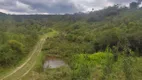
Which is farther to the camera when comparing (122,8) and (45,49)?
(122,8)

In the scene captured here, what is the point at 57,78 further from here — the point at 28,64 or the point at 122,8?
the point at 122,8

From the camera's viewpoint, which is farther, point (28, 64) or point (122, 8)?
point (122, 8)

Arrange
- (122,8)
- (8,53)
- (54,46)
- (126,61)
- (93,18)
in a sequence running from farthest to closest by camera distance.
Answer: (122,8)
(93,18)
(54,46)
(8,53)
(126,61)

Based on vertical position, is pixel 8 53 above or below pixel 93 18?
below

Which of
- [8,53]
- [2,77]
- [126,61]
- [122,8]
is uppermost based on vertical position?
[122,8]

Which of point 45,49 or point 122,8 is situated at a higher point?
point 122,8

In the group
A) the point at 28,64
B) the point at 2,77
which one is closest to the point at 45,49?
the point at 28,64

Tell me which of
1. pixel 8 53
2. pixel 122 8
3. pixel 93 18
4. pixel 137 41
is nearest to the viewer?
pixel 8 53

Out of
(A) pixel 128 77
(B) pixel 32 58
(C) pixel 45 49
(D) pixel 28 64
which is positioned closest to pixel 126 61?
(A) pixel 128 77

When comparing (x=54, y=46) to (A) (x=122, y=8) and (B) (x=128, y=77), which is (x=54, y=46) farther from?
(A) (x=122, y=8)
